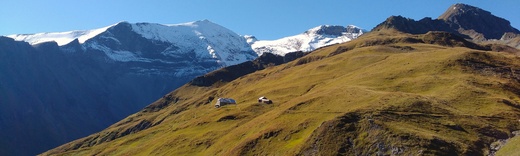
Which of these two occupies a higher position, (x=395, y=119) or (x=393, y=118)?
(x=393, y=118)

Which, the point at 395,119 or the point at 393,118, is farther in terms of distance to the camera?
the point at 393,118

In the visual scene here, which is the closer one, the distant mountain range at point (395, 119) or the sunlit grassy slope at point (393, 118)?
the distant mountain range at point (395, 119)

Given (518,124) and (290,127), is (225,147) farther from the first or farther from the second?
(518,124)

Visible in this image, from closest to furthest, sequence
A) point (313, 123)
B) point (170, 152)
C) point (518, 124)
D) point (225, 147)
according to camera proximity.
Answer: point (518, 124) → point (313, 123) → point (225, 147) → point (170, 152)

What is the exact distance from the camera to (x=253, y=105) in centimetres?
15575

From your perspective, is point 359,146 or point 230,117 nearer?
point 359,146

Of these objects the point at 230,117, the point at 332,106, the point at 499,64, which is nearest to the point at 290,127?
the point at 332,106

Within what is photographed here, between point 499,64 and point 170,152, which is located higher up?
point 499,64

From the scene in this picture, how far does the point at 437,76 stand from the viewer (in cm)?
12912

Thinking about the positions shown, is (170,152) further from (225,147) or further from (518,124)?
(518,124)

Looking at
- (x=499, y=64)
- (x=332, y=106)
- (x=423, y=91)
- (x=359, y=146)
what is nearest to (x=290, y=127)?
(x=332, y=106)

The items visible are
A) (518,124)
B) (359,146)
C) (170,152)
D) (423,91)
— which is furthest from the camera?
(170,152)

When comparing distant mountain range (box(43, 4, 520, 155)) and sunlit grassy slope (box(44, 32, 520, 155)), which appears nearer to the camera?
distant mountain range (box(43, 4, 520, 155))

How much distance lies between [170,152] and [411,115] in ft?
204
